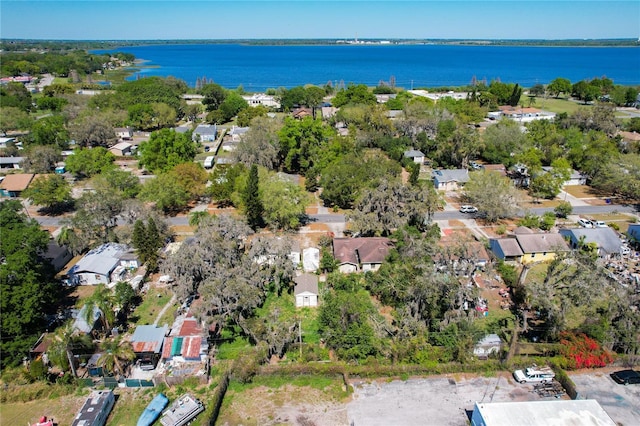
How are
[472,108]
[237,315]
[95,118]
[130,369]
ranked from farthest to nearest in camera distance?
[472,108] → [95,118] → [237,315] → [130,369]

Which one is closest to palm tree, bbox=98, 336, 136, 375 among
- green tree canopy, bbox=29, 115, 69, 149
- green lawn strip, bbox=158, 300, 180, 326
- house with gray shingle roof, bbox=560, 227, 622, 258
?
green lawn strip, bbox=158, 300, 180, 326

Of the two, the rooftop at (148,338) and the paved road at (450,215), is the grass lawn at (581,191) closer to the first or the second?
the paved road at (450,215)

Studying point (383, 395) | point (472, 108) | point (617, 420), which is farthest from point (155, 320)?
point (472, 108)

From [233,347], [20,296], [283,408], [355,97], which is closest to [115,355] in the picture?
[233,347]

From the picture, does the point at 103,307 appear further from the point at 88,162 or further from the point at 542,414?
the point at 88,162

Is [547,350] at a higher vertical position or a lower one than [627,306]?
lower

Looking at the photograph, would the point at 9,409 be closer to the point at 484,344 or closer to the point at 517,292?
the point at 484,344

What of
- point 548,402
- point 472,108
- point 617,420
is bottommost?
point 617,420

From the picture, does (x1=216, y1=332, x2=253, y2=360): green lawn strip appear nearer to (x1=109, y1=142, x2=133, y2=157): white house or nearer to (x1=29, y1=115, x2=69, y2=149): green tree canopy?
(x1=109, y1=142, x2=133, y2=157): white house
